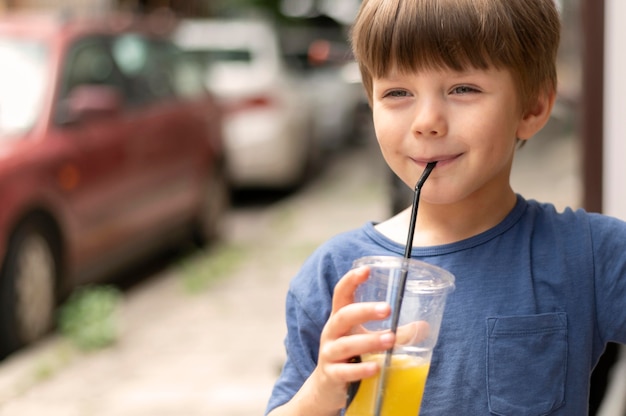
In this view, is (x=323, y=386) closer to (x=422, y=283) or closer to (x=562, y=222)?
(x=422, y=283)

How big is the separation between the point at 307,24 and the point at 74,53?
15.6 m

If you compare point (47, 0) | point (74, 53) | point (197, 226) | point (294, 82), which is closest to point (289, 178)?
point (294, 82)

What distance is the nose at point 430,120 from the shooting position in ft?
5.31

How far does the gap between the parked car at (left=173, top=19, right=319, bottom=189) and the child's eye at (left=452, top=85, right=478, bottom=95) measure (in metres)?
8.24

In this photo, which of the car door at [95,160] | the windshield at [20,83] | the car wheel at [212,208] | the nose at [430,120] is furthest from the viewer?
the car wheel at [212,208]

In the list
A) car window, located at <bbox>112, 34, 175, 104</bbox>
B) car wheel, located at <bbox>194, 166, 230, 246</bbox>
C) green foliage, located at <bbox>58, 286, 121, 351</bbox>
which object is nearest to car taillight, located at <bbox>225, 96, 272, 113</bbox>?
car wheel, located at <bbox>194, 166, 230, 246</bbox>

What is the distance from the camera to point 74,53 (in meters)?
6.74

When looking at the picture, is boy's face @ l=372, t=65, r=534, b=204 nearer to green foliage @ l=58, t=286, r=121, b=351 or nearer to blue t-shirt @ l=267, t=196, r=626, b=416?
blue t-shirt @ l=267, t=196, r=626, b=416

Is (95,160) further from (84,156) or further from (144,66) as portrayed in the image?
(144,66)

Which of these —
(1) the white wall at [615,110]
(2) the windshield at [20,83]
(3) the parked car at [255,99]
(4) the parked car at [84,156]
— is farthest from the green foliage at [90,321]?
(3) the parked car at [255,99]

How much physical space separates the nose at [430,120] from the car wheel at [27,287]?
4.42 metres

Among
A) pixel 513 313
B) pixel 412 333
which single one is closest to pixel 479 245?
pixel 513 313

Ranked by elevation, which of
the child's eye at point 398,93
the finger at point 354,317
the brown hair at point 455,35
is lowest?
the finger at point 354,317

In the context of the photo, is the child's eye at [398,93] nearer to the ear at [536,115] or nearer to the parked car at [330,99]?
the ear at [536,115]
